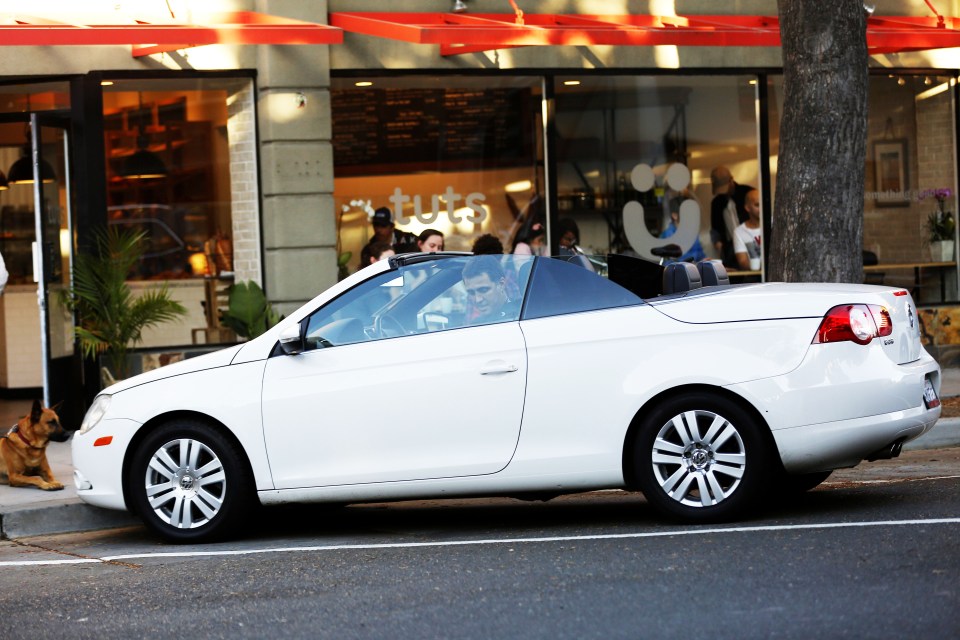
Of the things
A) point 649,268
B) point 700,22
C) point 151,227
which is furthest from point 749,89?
point 649,268

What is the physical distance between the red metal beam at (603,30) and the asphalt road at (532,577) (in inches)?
204

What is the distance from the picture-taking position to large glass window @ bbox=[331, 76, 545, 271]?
13.8 metres

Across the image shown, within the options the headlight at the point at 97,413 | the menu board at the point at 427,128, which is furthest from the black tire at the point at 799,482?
the menu board at the point at 427,128

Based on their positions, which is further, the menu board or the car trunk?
the menu board

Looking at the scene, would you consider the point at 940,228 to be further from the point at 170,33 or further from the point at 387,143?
the point at 170,33

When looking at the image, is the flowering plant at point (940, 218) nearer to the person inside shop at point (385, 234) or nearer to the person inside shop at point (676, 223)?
the person inside shop at point (676, 223)

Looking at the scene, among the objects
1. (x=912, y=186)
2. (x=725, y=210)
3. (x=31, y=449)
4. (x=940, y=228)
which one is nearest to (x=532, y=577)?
(x=31, y=449)

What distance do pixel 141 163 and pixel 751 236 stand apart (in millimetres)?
6223

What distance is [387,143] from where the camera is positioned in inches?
551

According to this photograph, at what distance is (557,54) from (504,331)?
7443mm

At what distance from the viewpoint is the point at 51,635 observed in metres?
5.60

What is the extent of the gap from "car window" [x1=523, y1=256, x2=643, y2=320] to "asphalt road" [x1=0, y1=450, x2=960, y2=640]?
43.4 inches

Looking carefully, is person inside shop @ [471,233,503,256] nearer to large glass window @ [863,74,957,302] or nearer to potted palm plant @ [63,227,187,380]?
potted palm plant @ [63,227,187,380]

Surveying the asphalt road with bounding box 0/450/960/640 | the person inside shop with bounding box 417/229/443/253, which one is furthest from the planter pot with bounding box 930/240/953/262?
the asphalt road with bounding box 0/450/960/640
